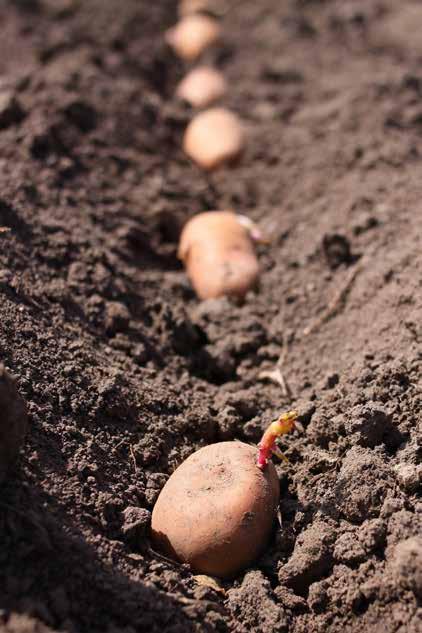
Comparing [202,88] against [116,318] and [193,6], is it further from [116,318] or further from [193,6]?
[116,318]

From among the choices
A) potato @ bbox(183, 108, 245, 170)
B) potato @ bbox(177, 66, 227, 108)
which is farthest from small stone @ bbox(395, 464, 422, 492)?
potato @ bbox(177, 66, 227, 108)

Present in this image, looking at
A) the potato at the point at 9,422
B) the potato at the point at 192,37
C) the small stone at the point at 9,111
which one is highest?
the potato at the point at 192,37

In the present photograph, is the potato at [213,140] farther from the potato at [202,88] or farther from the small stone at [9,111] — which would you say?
the small stone at [9,111]

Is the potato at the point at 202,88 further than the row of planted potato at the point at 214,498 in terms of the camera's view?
Yes

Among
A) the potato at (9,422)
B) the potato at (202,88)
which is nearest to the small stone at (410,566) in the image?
the potato at (9,422)

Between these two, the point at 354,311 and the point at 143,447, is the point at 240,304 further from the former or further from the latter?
the point at 143,447

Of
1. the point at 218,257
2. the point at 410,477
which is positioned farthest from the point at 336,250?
the point at 410,477

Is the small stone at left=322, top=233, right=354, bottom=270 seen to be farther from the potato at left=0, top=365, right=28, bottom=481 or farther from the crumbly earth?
→ the potato at left=0, top=365, right=28, bottom=481
